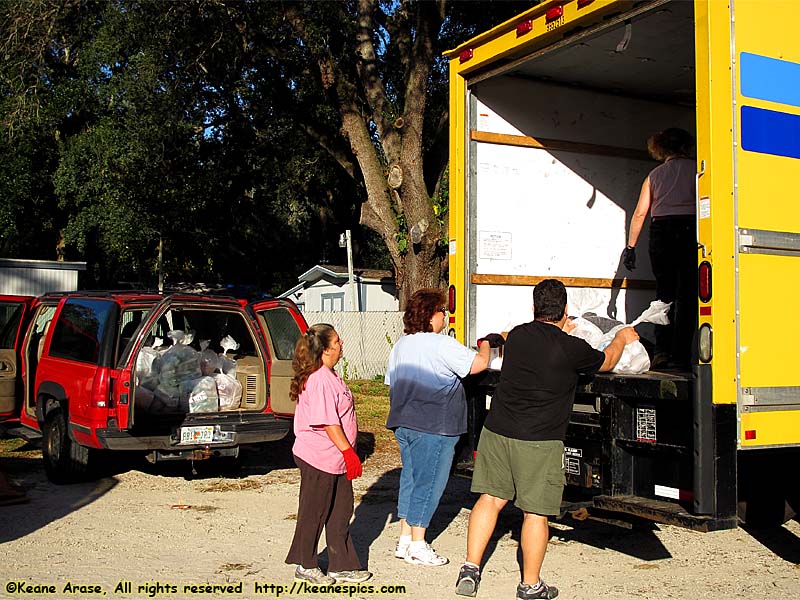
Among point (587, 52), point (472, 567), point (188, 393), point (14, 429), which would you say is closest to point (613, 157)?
point (587, 52)

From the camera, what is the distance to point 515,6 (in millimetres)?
17109

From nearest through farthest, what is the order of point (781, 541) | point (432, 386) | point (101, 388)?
point (432, 386) < point (781, 541) < point (101, 388)

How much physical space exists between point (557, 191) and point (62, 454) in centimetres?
517

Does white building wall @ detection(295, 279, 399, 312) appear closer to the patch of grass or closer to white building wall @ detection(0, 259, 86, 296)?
white building wall @ detection(0, 259, 86, 296)

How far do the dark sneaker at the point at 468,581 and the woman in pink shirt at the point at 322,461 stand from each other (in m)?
0.61

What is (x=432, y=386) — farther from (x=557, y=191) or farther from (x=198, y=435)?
(x=198, y=435)

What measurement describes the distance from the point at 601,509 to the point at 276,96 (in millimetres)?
14856

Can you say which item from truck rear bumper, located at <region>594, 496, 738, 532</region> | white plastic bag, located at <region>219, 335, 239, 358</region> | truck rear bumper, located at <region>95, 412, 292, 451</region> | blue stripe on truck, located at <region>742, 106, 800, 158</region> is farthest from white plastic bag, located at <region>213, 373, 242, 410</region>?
blue stripe on truck, located at <region>742, 106, 800, 158</region>

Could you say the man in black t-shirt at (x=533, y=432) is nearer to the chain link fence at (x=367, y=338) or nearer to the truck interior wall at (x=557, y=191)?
the truck interior wall at (x=557, y=191)

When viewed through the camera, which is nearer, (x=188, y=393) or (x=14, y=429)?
(x=188, y=393)

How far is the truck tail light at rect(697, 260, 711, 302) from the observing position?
4797 mm

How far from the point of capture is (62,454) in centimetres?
864

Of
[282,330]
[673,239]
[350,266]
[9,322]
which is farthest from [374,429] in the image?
[350,266]

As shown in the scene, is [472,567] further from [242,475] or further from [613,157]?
[242,475]
